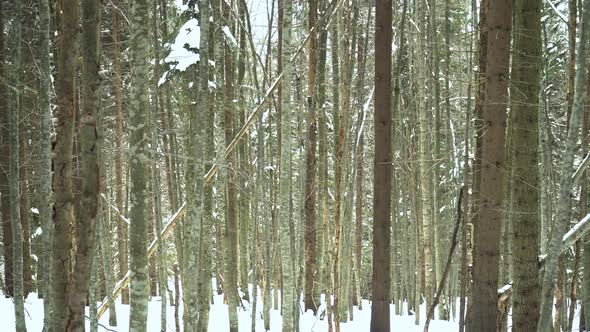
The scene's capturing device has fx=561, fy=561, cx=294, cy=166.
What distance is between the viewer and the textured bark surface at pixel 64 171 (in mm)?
5176

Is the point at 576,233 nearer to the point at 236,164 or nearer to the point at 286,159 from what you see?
the point at 286,159

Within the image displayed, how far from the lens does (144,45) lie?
15.4 feet

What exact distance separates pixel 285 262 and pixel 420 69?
908 cm

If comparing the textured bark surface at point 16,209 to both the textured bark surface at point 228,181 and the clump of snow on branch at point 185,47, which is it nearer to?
the clump of snow on branch at point 185,47

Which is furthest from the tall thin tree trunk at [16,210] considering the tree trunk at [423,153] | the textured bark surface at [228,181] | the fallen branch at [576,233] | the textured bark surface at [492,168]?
the tree trunk at [423,153]

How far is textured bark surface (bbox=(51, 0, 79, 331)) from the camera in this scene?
518 cm

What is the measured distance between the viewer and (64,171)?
5.25 metres

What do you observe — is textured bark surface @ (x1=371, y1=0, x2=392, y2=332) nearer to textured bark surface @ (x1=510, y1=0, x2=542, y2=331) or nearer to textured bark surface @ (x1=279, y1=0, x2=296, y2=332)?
textured bark surface @ (x1=510, y1=0, x2=542, y2=331)

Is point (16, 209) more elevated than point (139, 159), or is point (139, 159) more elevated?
point (139, 159)

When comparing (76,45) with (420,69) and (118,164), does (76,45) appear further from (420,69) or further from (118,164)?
(420,69)

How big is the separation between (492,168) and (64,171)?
227 inches

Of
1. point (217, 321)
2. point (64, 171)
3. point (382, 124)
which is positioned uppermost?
point (382, 124)

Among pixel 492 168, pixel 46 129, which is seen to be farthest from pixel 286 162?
pixel 492 168

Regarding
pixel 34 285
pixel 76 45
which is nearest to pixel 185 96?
pixel 76 45
